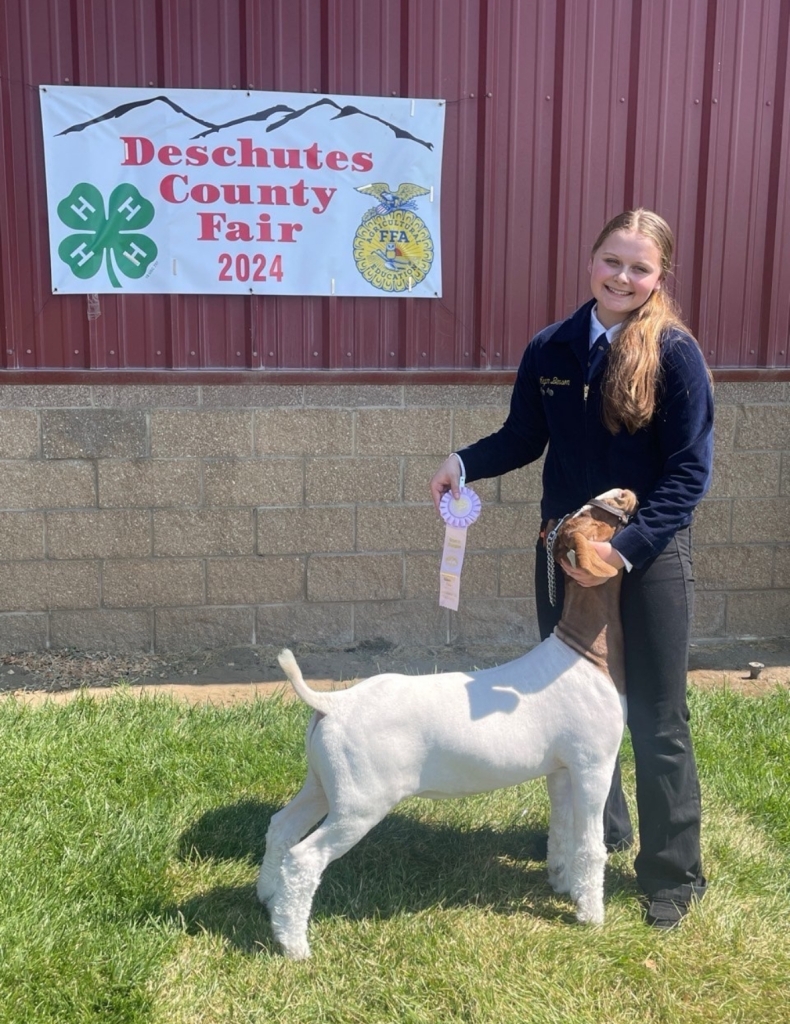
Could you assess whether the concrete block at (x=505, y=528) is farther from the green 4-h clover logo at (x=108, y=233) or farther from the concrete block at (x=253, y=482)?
the green 4-h clover logo at (x=108, y=233)

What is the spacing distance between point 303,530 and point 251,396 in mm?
814

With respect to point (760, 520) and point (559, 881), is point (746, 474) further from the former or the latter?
point (559, 881)

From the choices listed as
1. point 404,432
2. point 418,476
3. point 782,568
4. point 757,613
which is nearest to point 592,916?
point 418,476

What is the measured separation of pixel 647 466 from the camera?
321cm

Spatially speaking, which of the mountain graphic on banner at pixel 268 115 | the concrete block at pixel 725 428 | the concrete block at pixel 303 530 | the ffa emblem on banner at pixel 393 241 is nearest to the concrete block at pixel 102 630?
the concrete block at pixel 303 530

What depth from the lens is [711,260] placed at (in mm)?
5941

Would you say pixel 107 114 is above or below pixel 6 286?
above

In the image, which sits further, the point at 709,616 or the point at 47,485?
the point at 709,616

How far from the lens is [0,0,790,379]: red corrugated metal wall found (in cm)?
528

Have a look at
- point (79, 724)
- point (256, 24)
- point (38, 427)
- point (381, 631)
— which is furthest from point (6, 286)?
point (381, 631)

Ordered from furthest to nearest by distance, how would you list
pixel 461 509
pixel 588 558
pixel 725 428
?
pixel 725 428 → pixel 461 509 → pixel 588 558

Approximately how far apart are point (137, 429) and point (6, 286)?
101 cm

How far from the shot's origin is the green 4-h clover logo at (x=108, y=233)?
532cm

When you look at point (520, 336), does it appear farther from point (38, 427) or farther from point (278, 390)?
point (38, 427)
